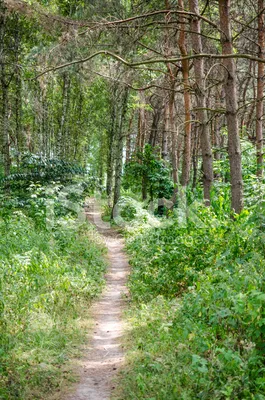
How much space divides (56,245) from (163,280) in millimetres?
3371

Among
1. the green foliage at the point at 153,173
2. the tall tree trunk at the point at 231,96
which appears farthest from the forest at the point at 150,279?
the green foliage at the point at 153,173

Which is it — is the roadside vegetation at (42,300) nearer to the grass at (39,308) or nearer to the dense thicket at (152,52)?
the grass at (39,308)

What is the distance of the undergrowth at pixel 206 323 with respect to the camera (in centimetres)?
399

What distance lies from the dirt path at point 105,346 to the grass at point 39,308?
0.22m

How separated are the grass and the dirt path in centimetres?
22

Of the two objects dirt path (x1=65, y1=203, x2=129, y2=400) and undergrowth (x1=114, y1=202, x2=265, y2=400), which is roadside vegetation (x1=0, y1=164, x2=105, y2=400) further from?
undergrowth (x1=114, y1=202, x2=265, y2=400)

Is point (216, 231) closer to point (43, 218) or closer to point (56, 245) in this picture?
point (56, 245)

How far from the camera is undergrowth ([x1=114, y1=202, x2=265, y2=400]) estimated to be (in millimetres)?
3986

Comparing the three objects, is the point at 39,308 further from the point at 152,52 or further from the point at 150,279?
the point at 152,52

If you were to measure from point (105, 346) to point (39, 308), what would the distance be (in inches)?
48.3

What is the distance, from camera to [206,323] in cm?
525

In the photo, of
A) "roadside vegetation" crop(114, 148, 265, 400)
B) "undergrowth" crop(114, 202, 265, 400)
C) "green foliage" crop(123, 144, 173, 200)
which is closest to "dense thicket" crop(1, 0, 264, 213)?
"green foliage" crop(123, 144, 173, 200)

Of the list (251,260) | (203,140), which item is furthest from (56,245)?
(251,260)

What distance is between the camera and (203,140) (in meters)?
10.2
